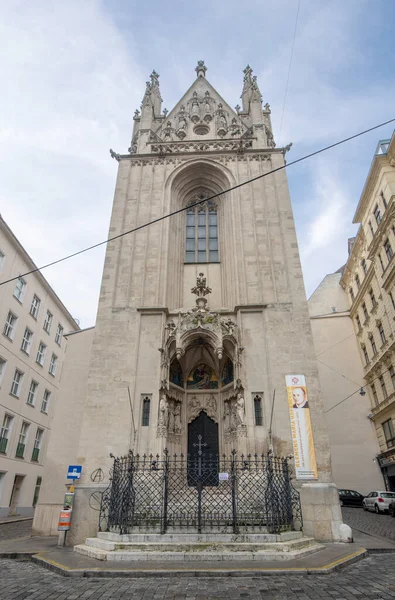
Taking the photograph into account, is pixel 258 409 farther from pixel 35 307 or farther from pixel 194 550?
pixel 35 307

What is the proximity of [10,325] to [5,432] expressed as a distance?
21.7 feet

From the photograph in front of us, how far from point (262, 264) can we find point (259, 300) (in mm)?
1962

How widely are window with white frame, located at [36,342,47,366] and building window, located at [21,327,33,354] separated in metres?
1.49

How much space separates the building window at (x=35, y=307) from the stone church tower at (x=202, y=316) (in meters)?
12.6

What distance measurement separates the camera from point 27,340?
26.9 metres

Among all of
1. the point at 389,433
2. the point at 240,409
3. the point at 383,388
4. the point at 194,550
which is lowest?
the point at 194,550

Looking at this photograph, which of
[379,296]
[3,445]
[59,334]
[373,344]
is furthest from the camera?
[59,334]

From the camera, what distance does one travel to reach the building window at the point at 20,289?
25500 millimetres

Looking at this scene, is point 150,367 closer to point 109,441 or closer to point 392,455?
point 109,441

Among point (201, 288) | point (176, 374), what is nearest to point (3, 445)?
point (176, 374)

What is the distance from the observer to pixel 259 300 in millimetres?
16656

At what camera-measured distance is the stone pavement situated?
591 centimetres

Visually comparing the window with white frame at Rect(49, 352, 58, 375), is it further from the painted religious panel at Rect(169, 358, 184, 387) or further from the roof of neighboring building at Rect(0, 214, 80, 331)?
the painted religious panel at Rect(169, 358, 184, 387)

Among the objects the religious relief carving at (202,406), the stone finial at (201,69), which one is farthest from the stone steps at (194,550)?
the stone finial at (201,69)
